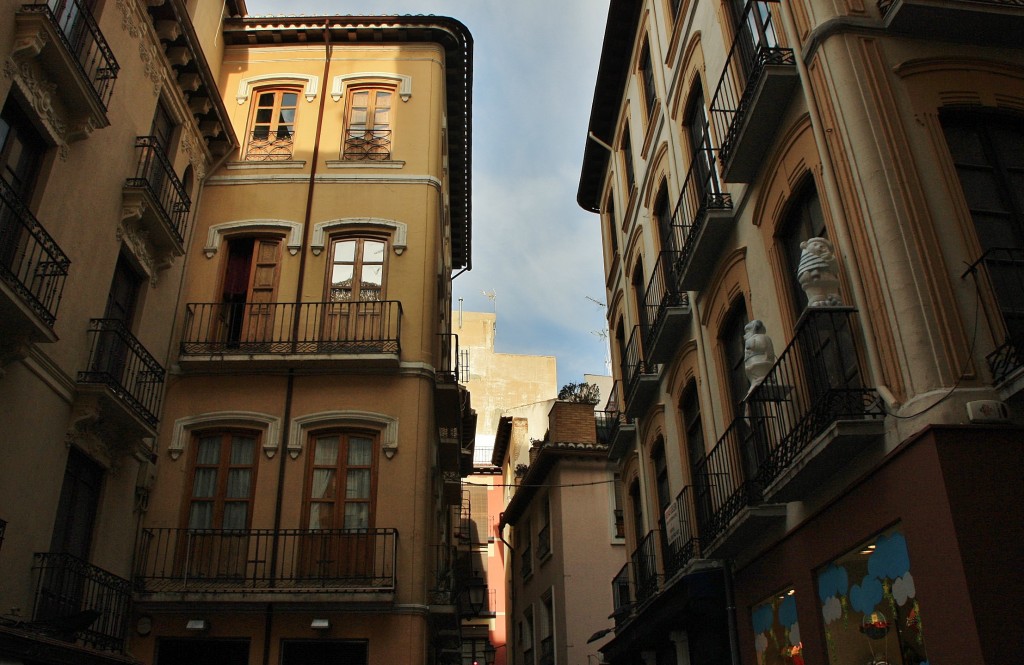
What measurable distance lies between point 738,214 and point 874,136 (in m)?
3.55

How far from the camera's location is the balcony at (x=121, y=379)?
463 inches

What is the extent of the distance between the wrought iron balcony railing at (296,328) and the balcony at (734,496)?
624 centimetres

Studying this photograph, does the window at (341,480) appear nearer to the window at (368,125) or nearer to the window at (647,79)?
the window at (368,125)

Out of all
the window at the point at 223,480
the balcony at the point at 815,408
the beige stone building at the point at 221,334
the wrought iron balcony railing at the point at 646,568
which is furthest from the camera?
the wrought iron balcony railing at the point at 646,568

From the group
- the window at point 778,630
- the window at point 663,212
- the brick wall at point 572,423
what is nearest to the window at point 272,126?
the window at point 663,212

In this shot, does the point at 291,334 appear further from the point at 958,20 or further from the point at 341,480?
the point at 958,20

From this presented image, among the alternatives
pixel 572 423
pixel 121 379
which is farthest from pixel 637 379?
pixel 572 423

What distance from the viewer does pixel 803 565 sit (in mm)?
8758

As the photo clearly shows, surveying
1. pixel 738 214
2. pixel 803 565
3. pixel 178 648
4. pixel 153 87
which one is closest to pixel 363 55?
pixel 153 87

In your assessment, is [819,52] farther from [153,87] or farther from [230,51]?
[230,51]

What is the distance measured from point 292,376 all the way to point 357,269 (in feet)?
8.17

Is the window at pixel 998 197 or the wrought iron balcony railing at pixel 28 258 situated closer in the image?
the window at pixel 998 197

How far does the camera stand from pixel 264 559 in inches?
541

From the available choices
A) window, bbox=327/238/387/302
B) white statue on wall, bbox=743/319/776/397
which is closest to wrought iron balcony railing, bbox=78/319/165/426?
window, bbox=327/238/387/302
